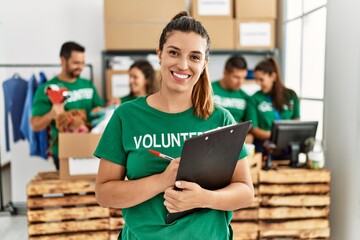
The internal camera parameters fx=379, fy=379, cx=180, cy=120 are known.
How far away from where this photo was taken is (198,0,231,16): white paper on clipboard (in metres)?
3.70

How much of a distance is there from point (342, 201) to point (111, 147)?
6.90 feet

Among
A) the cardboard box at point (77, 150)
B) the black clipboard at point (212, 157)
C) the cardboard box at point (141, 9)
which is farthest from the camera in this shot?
the cardboard box at point (141, 9)

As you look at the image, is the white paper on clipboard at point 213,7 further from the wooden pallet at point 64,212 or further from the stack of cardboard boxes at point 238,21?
the wooden pallet at point 64,212

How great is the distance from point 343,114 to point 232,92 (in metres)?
1.05

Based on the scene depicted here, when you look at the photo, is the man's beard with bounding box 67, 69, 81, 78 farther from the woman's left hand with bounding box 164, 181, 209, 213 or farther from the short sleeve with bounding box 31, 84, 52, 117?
the woman's left hand with bounding box 164, 181, 209, 213

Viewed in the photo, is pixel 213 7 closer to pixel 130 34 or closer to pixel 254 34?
pixel 254 34

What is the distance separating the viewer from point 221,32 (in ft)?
12.3

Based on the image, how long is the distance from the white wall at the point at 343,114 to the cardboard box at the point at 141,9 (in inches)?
59.2

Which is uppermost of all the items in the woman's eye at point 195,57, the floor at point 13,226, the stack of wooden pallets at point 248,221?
the woman's eye at point 195,57

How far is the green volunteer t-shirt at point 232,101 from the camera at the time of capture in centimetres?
339

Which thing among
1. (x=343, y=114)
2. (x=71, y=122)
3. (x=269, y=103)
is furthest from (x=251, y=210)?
(x=71, y=122)

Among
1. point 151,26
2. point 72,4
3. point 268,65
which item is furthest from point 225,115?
point 72,4

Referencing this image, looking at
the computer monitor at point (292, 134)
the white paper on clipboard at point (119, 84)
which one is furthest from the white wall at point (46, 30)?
the computer monitor at point (292, 134)

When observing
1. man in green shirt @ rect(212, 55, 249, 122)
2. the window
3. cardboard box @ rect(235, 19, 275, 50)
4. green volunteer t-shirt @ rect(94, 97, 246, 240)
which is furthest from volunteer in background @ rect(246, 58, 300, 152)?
green volunteer t-shirt @ rect(94, 97, 246, 240)
